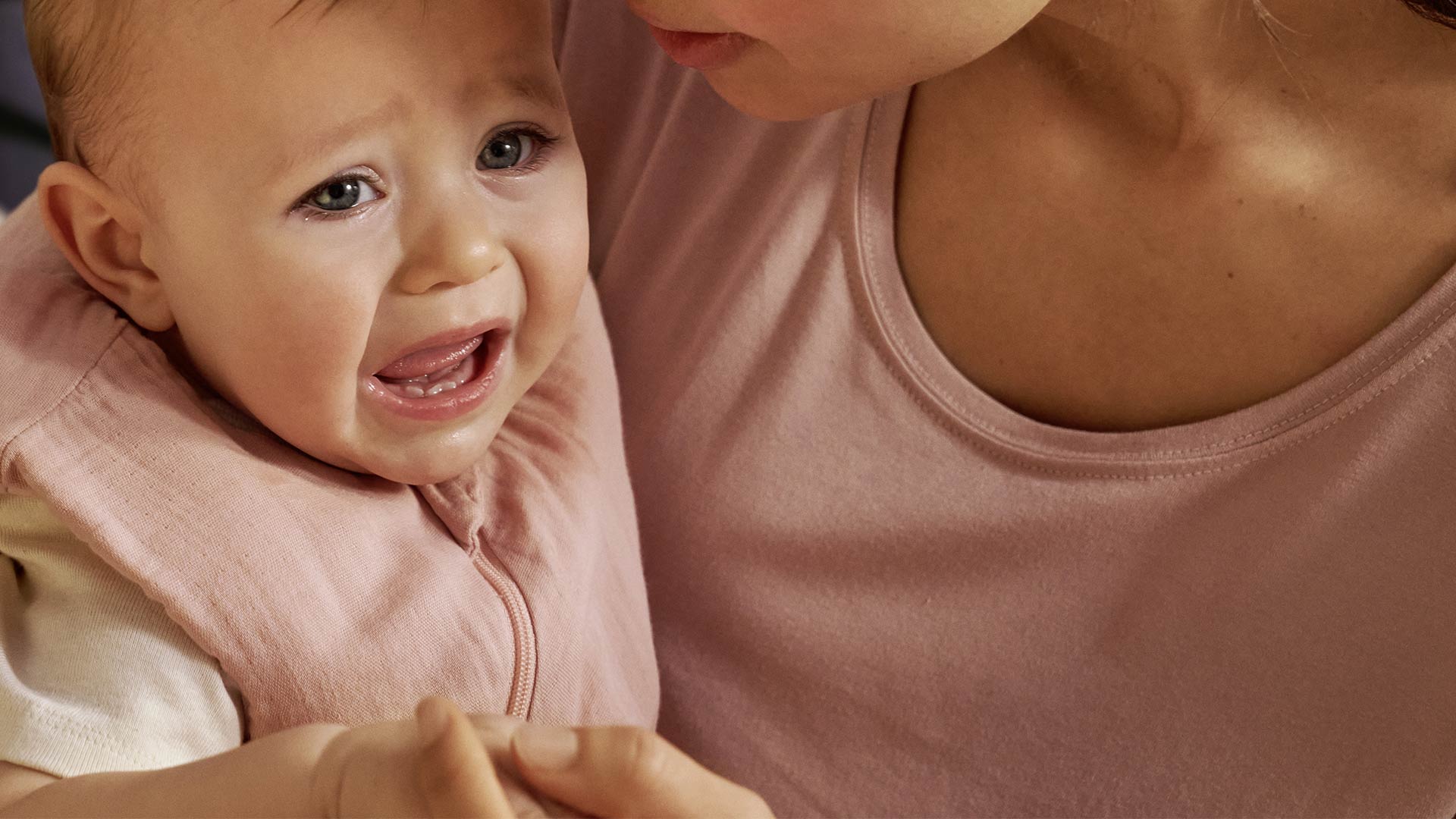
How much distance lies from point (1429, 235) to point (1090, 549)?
0.32m

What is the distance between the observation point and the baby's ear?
86 centimetres

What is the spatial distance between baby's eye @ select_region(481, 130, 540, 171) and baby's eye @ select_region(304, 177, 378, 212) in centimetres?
10

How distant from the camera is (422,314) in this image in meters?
0.86

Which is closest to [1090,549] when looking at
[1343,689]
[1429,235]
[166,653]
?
[1343,689]

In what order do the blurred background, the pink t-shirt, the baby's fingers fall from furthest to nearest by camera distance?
1. the blurred background
2. the pink t-shirt
3. the baby's fingers

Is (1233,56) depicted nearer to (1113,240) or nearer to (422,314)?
(1113,240)

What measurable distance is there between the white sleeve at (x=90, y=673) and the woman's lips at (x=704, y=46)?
500 mm

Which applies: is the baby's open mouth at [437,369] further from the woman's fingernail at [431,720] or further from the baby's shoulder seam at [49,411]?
the woman's fingernail at [431,720]

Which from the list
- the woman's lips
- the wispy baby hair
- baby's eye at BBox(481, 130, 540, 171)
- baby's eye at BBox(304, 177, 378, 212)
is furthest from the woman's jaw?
the wispy baby hair

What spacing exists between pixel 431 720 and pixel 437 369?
0.36 meters

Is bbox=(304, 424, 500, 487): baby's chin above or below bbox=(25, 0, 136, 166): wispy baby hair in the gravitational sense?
below

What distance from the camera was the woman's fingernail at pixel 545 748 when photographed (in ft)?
2.01

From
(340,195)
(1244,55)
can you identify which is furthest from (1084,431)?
(340,195)

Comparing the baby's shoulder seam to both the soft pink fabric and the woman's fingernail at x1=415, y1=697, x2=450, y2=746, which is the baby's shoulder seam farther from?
the woman's fingernail at x1=415, y1=697, x2=450, y2=746
